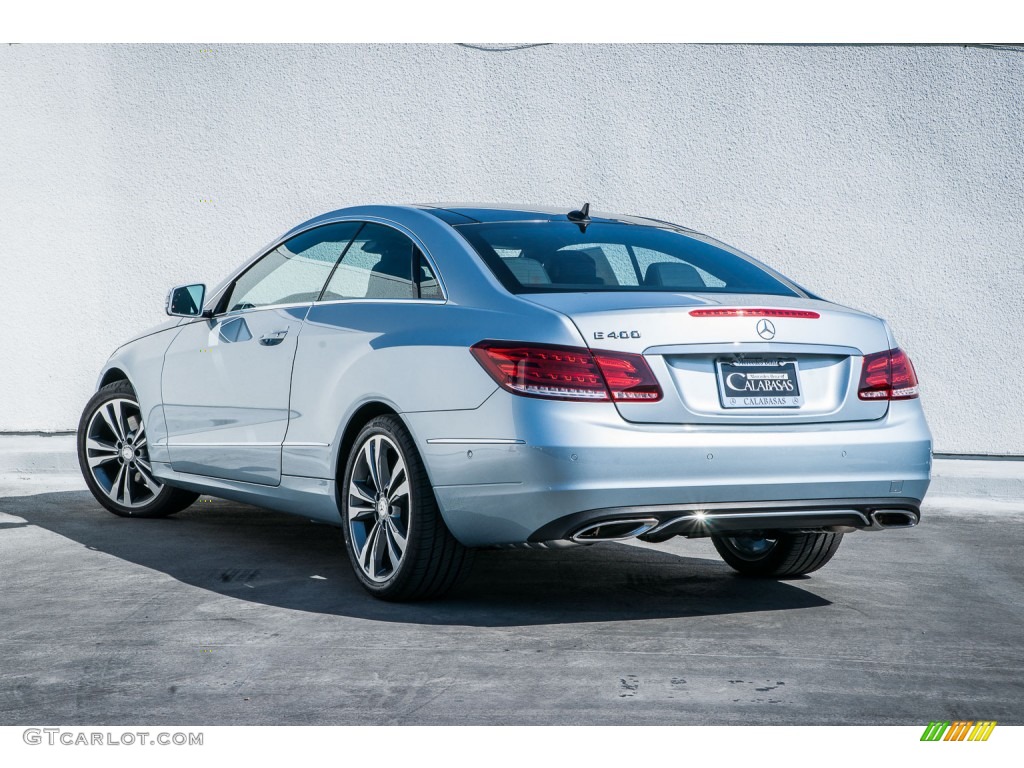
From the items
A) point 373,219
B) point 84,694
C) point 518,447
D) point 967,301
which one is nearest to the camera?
point 84,694

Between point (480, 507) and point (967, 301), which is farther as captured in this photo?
point (967, 301)

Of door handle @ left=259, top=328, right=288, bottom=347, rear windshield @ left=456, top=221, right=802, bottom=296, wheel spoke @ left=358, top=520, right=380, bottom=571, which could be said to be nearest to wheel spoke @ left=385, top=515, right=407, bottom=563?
wheel spoke @ left=358, top=520, right=380, bottom=571

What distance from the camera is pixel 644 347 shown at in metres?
4.27

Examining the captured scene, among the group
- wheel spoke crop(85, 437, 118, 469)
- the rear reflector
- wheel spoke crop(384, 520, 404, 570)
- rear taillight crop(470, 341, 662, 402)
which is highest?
the rear reflector

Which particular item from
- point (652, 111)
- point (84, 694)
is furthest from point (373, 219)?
point (652, 111)

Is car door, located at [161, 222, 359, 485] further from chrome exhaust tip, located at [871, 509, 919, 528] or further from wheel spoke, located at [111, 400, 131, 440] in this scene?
chrome exhaust tip, located at [871, 509, 919, 528]

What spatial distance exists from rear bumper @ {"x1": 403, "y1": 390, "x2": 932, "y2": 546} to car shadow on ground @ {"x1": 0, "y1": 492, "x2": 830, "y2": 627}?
0.52m

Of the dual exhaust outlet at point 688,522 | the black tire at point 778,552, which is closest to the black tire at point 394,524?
the dual exhaust outlet at point 688,522

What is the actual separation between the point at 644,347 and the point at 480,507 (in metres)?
0.80

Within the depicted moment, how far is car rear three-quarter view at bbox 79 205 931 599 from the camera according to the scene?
4.24 metres

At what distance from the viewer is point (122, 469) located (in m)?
7.23

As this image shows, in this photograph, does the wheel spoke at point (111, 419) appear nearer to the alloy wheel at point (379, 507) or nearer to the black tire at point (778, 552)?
the alloy wheel at point (379, 507)

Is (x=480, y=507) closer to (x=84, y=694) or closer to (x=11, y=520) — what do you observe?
(x=84, y=694)

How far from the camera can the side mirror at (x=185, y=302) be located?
21.2ft
